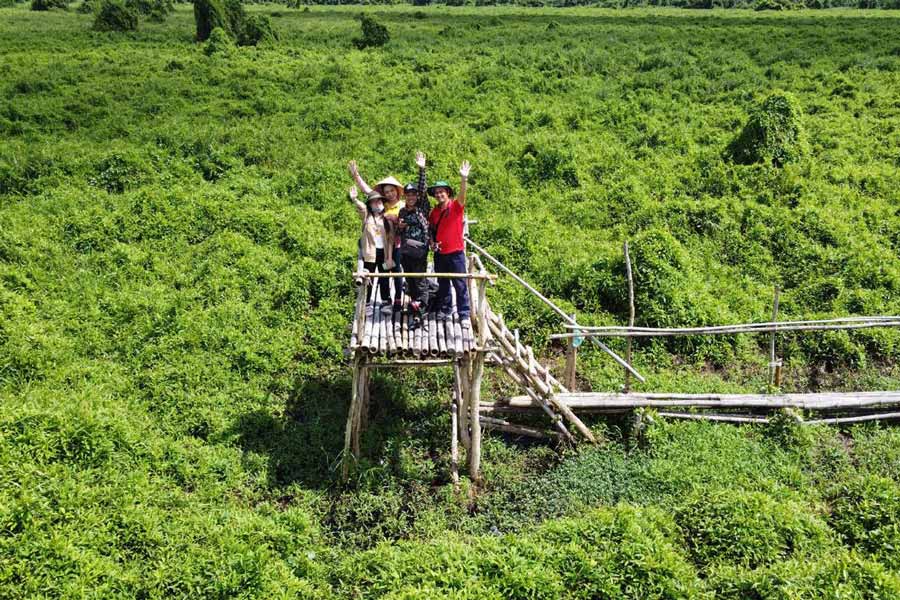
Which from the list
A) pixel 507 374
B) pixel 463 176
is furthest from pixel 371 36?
pixel 507 374

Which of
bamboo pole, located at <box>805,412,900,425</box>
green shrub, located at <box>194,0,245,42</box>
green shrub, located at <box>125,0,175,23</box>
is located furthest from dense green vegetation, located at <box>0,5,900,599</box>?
green shrub, located at <box>125,0,175,23</box>

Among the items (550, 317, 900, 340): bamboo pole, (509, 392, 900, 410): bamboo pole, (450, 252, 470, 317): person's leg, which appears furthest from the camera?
(509, 392, 900, 410): bamboo pole

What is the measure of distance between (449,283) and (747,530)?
466 centimetres

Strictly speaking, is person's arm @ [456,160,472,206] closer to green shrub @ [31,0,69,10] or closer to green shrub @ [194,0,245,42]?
green shrub @ [194,0,245,42]

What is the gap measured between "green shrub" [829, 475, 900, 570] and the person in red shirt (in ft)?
17.3

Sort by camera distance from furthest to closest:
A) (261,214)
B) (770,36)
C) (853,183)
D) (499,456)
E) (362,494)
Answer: (770,36) → (853,183) → (261,214) → (499,456) → (362,494)

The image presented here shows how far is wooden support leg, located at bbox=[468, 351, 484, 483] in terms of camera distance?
28.2ft

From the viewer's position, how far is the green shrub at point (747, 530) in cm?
785

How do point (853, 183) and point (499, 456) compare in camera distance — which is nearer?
point (499, 456)

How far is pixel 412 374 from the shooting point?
436 inches

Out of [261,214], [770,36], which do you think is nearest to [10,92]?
[261,214]

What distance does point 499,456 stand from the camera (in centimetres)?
969

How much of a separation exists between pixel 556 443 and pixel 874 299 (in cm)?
709

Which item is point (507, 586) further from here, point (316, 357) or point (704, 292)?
point (704, 292)
